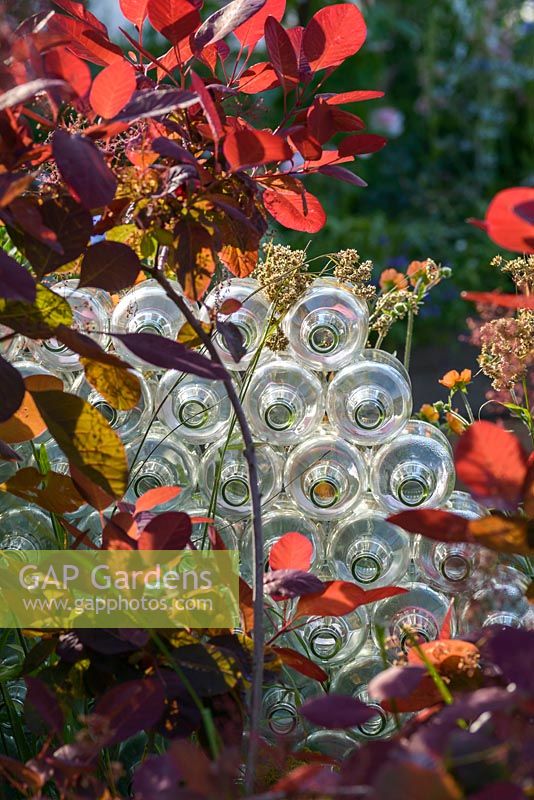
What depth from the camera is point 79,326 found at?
3.48ft

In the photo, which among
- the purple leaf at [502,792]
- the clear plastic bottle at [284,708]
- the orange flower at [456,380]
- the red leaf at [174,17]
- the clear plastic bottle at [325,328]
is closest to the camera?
the purple leaf at [502,792]

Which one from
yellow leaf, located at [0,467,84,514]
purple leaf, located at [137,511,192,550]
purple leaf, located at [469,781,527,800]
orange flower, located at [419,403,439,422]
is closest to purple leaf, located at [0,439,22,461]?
yellow leaf, located at [0,467,84,514]

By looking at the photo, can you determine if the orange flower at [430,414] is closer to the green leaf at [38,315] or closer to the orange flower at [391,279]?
the orange flower at [391,279]

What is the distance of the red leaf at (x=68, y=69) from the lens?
0.67m

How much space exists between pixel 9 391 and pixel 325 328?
47 cm

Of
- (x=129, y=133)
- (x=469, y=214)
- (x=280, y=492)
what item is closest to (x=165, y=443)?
(x=280, y=492)

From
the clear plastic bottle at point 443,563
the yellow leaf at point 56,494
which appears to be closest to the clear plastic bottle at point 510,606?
the clear plastic bottle at point 443,563

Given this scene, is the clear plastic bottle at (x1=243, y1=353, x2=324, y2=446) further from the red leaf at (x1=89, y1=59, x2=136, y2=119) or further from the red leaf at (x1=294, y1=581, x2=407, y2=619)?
the red leaf at (x1=89, y1=59, x2=136, y2=119)

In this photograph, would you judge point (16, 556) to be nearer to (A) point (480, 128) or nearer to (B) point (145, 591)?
(B) point (145, 591)

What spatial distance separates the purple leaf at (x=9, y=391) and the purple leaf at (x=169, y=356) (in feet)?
0.26

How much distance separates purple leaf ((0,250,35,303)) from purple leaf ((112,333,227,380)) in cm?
8

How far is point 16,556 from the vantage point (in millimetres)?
927

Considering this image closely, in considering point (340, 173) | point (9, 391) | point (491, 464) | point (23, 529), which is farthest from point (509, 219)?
point (23, 529)

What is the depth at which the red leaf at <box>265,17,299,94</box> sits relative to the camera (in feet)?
2.53
